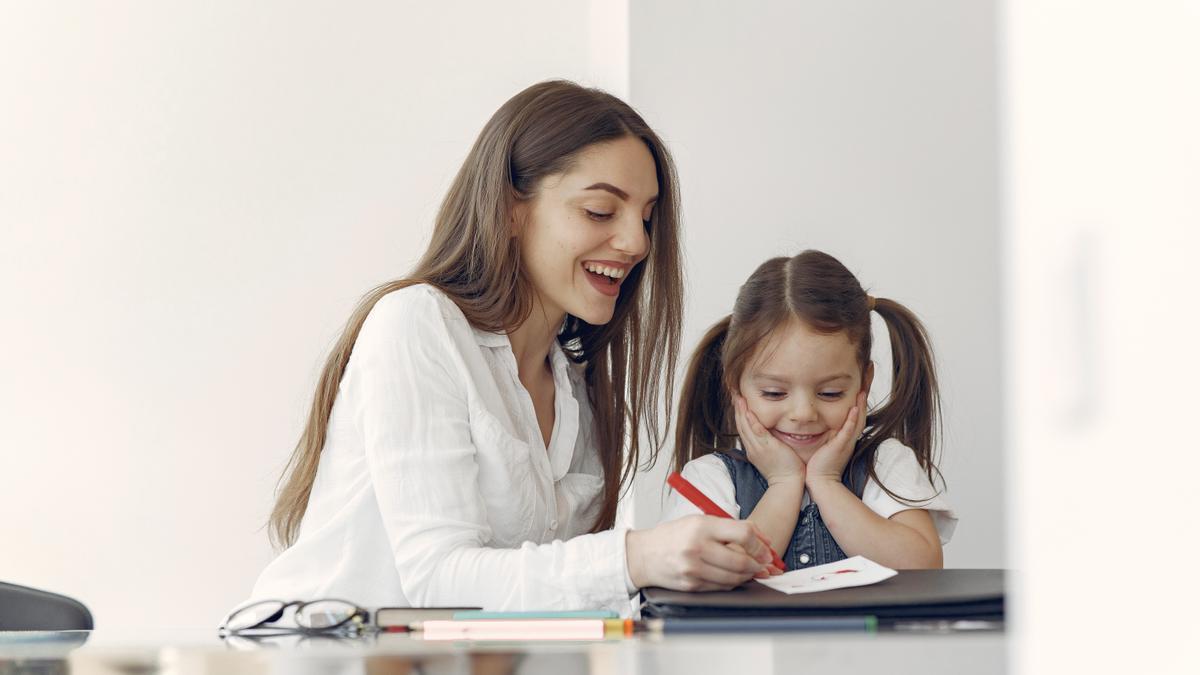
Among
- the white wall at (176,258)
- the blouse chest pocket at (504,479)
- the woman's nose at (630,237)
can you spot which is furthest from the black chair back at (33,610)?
the white wall at (176,258)

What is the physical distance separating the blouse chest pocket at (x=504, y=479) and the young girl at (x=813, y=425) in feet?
1.19

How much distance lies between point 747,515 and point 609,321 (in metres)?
0.39

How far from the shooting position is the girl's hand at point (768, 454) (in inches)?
73.7

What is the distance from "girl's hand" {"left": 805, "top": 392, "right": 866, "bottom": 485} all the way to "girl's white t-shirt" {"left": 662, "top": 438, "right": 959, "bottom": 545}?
54 millimetres

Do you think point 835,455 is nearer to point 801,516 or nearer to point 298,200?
point 801,516

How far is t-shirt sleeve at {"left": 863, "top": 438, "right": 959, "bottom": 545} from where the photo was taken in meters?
1.84

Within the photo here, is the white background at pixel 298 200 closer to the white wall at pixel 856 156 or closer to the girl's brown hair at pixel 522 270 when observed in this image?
the white wall at pixel 856 156

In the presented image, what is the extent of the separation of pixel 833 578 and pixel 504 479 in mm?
527

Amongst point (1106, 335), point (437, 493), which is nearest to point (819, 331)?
point (437, 493)

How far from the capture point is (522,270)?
1703 millimetres

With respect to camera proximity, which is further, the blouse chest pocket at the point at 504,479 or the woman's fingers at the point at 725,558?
the blouse chest pocket at the point at 504,479

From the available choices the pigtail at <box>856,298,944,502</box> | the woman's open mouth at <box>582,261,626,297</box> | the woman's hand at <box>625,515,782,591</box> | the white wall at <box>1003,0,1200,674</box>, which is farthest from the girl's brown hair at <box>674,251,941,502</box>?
the white wall at <box>1003,0,1200,674</box>

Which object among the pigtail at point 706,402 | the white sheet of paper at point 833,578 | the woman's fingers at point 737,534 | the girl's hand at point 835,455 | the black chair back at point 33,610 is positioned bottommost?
the black chair back at point 33,610

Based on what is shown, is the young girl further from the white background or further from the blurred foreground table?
the blurred foreground table
